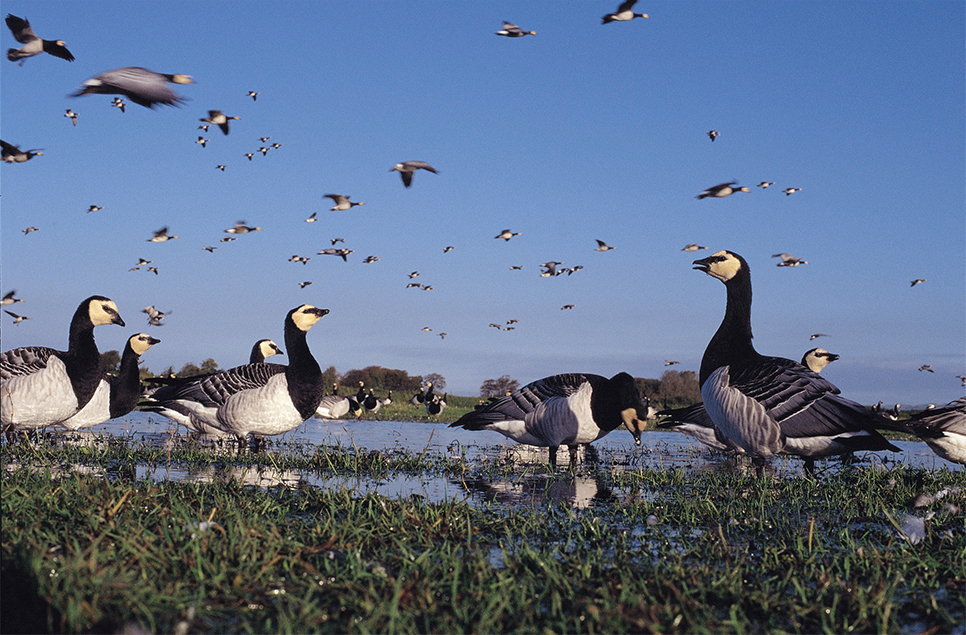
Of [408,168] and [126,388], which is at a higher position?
[408,168]

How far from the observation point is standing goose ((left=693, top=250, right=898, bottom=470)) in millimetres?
10281

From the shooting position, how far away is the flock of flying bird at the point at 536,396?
10.4 metres

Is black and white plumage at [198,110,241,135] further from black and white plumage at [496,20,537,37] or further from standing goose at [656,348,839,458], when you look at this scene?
standing goose at [656,348,839,458]

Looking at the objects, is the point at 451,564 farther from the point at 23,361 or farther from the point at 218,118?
the point at 218,118

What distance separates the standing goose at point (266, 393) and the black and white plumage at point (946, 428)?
10233 mm

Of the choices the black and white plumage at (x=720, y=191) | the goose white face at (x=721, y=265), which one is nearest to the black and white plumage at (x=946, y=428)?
the goose white face at (x=721, y=265)

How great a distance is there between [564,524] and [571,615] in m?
2.38

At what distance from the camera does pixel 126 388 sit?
15703mm

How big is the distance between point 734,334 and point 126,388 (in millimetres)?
12864

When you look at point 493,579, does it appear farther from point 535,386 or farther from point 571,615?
point 535,386

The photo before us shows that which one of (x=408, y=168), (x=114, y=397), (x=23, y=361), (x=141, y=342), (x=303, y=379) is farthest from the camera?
(x=408, y=168)

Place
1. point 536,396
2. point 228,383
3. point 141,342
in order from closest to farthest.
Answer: point 536,396 < point 228,383 < point 141,342

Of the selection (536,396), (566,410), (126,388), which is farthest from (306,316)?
(566,410)

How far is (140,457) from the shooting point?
1092 centimetres
